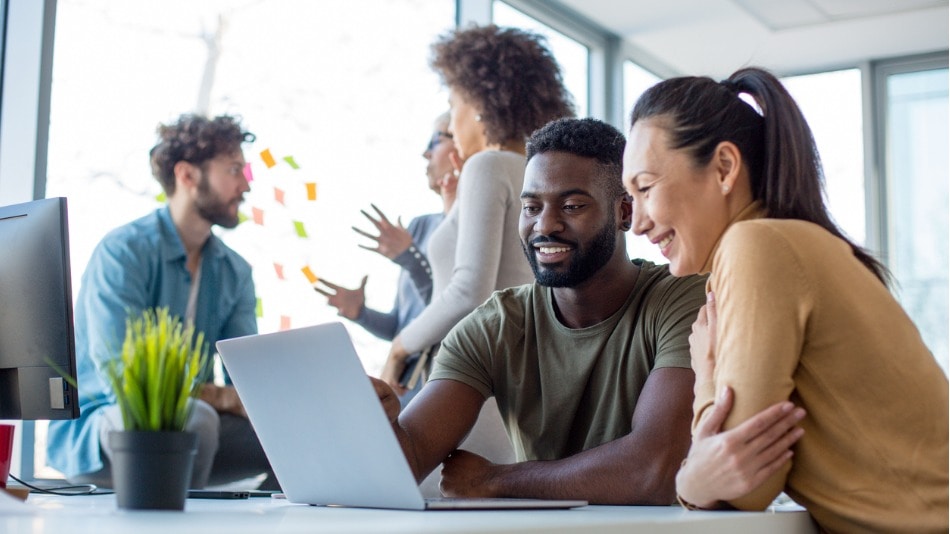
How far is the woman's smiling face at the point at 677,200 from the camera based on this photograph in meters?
1.40

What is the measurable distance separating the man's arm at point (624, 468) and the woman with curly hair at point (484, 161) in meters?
0.77

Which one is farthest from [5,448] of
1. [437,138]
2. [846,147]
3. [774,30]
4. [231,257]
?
[846,147]

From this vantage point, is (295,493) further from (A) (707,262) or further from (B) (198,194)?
(B) (198,194)

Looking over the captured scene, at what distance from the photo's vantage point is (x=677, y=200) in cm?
142

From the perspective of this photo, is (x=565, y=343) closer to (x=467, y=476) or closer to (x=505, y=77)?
(x=467, y=476)

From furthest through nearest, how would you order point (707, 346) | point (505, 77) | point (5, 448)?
point (505, 77), point (5, 448), point (707, 346)

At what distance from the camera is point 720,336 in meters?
1.24

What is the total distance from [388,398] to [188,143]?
190 centimetres

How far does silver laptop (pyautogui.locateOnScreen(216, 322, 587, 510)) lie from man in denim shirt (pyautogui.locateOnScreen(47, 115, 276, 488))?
1.41 m

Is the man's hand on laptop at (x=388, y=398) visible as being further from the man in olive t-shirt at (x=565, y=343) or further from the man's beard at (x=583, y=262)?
the man's beard at (x=583, y=262)

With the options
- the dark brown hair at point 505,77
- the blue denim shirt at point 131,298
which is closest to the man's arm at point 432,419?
the dark brown hair at point 505,77

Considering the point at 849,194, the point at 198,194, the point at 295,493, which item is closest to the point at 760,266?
the point at 295,493

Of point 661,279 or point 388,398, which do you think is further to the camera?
point 661,279

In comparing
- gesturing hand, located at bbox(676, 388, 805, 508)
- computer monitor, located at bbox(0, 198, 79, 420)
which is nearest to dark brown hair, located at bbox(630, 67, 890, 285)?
gesturing hand, located at bbox(676, 388, 805, 508)
